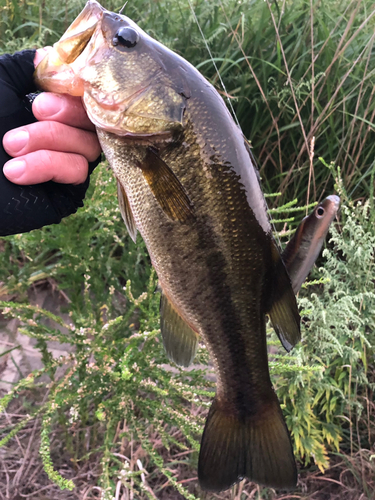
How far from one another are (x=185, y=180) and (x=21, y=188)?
0.46m

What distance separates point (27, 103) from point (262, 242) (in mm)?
759

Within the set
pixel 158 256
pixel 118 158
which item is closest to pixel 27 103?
pixel 118 158

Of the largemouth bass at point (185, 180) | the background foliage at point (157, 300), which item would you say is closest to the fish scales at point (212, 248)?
the largemouth bass at point (185, 180)

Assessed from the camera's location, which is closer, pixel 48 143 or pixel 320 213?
pixel 320 213

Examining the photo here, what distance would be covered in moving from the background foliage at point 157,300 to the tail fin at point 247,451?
0.29 m

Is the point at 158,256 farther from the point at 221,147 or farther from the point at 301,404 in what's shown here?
the point at 301,404

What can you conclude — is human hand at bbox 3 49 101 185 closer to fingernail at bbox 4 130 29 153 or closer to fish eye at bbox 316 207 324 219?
fingernail at bbox 4 130 29 153

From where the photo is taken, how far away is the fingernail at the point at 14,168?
37.9 inches

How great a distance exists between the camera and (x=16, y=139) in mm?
964

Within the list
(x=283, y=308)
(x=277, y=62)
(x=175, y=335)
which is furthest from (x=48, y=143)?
(x=277, y=62)

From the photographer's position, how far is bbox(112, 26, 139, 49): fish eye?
0.91 meters

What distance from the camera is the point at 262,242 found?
0.94 metres

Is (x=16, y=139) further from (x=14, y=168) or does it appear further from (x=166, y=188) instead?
(x=166, y=188)

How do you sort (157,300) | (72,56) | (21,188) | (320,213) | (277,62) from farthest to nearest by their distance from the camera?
(277,62)
(157,300)
(21,188)
(72,56)
(320,213)
